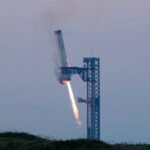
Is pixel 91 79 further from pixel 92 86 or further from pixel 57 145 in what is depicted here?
pixel 57 145

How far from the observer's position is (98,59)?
4891 cm

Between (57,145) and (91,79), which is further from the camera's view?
(91,79)

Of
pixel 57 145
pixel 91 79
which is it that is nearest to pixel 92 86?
pixel 91 79

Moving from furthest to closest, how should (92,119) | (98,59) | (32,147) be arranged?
(92,119) < (98,59) < (32,147)

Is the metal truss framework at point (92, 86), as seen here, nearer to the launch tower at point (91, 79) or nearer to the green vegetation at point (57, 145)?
the launch tower at point (91, 79)

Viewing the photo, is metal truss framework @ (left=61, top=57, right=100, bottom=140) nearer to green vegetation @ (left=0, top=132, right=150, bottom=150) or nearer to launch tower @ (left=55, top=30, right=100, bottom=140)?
launch tower @ (left=55, top=30, right=100, bottom=140)

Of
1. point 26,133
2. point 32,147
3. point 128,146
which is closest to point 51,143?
point 32,147

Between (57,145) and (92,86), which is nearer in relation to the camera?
(57,145)

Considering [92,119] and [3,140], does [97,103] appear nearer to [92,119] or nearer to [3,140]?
[92,119]

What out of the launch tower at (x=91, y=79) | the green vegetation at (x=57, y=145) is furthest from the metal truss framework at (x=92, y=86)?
the green vegetation at (x=57, y=145)

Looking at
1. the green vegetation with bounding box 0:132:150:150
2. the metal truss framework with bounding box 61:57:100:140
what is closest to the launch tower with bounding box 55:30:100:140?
the metal truss framework with bounding box 61:57:100:140

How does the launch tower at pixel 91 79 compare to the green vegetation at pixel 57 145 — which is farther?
the launch tower at pixel 91 79

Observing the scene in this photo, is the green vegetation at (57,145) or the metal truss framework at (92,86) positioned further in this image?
the metal truss framework at (92,86)

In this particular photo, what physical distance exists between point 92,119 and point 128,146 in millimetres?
28824
